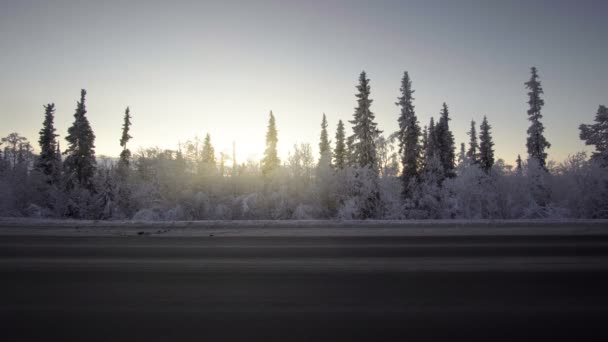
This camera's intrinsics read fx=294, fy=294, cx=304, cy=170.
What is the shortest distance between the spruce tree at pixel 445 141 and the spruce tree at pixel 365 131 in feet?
42.9

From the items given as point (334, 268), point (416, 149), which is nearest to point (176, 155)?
point (416, 149)

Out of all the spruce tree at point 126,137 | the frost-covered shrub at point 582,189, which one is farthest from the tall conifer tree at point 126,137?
the frost-covered shrub at point 582,189

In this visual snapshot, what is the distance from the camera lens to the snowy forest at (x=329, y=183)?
25531 millimetres

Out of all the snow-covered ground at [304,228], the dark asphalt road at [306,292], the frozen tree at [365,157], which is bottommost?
the dark asphalt road at [306,292]

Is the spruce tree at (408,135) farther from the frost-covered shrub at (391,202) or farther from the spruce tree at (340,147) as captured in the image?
the spruce tree at (340,147)

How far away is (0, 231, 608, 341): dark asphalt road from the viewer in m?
3.88

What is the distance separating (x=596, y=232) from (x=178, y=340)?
14092mm

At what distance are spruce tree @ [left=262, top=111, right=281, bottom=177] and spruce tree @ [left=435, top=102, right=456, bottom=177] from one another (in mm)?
21526

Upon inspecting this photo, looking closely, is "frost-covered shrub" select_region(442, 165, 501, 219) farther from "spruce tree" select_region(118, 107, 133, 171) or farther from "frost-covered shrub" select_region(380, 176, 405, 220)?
"spruce tree" select_region(118, 107, 133, 171)

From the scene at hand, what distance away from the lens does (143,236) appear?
10703 millimetres

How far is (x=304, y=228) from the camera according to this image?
1231cm

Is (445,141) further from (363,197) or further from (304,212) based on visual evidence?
(304,212)

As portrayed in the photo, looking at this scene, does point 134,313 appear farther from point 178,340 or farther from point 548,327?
point 548,327

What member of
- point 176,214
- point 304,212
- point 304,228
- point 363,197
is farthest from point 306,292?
point 176,214
